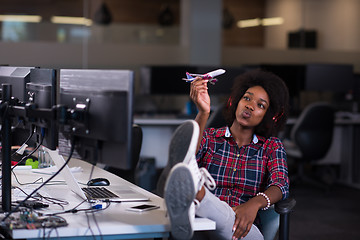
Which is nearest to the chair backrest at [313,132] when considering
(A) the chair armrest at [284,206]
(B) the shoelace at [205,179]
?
(A) the chair armrest at [284,206]

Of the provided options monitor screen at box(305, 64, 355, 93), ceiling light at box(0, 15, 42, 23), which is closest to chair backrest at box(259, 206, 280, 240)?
monitor screen at box(305, 64, 355, 93)

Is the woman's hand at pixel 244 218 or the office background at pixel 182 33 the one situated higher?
the office background at pixel 182 33

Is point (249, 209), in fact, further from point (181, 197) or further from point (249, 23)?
point (249, 23)

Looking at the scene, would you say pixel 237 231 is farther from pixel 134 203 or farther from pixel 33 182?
pixel 33 182

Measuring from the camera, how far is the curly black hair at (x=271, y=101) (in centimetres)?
262

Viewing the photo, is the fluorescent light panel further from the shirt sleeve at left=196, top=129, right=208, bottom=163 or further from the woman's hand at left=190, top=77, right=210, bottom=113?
the woman's hand at left=190, top=77, right=210, bottom=113

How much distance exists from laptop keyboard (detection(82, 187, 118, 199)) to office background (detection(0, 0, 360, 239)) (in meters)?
4.89

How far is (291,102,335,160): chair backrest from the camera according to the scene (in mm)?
5914

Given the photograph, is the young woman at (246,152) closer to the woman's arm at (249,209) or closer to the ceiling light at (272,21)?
the woman's arm at (249,209)

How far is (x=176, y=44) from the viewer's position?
8.18 metres

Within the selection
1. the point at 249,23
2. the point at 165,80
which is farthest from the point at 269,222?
the point at 249,23

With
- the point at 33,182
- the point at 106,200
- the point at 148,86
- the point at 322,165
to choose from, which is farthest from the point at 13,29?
the point at 106,200

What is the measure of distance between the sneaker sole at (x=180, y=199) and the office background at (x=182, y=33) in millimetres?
5608

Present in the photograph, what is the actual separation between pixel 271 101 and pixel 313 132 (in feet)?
11.3
